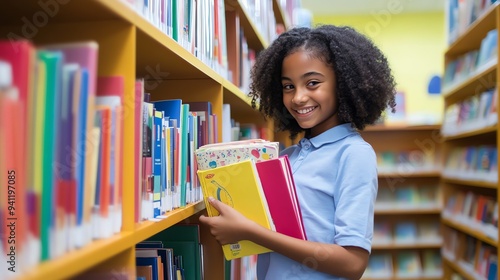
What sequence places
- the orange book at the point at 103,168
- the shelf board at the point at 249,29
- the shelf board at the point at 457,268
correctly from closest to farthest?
1. the orange book at the point at 103,168
2. the shelf board at the point at 249,29
3. the shelf board at the point at 457,268

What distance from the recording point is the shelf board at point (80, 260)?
54cm

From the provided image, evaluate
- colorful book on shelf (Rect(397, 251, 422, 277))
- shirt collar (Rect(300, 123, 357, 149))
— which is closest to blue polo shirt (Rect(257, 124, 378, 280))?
shirt collar (Rect(300, 123, 357, 149))

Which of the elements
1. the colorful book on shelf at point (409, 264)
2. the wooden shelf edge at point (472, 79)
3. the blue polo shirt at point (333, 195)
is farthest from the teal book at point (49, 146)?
the colorful book on shelf at point (409, 264)

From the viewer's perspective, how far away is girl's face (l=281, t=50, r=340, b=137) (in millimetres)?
1341

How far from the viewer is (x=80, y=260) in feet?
2.00

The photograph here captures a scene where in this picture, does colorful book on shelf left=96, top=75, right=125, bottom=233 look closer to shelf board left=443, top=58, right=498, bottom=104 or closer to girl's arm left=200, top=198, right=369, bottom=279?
girl's arm left=200, top=198, right=369, bottom=279

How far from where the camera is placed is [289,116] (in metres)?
1.68

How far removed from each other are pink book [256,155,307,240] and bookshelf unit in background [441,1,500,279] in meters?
1.90

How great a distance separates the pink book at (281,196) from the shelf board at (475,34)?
201 cm

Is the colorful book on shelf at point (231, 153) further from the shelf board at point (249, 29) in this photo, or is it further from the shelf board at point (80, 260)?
the shelf board at point (249, 29)

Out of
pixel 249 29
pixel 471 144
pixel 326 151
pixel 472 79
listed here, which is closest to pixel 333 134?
pixel 326 151

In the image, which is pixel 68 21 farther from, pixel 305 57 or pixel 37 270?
pixel 305 57

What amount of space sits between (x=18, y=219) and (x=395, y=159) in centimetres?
445

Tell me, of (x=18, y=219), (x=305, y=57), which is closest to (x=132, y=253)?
(x=18, y=219)
